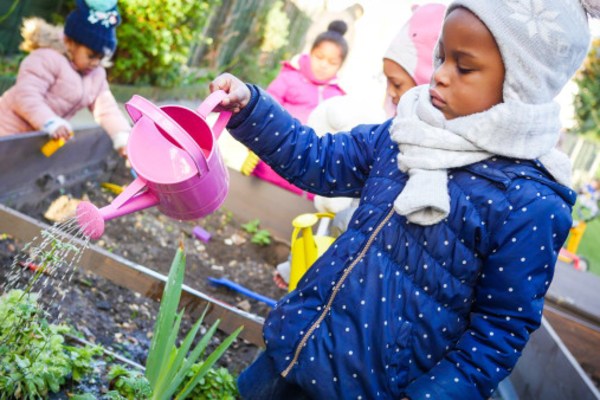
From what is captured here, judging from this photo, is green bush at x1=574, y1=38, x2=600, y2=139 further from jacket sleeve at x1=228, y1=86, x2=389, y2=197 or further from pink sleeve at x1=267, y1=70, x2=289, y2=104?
jacket sleeve at x1=228, y1=86, x2=389, y2=197

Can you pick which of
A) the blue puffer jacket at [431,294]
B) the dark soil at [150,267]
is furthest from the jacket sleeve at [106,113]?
the blue puffer jacket at [431,294]

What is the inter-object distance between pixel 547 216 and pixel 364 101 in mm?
2226

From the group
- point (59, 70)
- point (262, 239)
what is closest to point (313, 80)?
point (262, 239)

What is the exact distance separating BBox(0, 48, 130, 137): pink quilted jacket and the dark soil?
1.69 feet

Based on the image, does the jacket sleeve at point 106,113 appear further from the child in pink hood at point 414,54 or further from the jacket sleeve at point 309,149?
the jacket sleeve at point 309,149

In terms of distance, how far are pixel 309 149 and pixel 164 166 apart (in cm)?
45

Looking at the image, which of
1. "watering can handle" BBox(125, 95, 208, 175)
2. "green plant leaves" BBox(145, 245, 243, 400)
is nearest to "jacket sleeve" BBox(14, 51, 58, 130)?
"green plant leaves" BBox(145, 245, 243, 400)

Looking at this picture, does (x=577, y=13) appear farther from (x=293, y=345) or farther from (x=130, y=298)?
(x=130, y=298)

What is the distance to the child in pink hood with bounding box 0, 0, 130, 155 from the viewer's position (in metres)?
3.52

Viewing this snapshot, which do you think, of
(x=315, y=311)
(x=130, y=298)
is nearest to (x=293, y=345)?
(x=315, y=311)

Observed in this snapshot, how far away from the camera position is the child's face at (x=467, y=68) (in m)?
1.45

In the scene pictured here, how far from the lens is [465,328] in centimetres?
157

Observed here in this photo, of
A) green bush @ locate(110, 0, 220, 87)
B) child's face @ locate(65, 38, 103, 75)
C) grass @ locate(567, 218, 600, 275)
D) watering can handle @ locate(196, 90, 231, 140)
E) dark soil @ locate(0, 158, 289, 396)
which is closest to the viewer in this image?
watering can handle @ locate(196, 90, 231, 140)

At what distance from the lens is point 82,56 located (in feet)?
12.3
